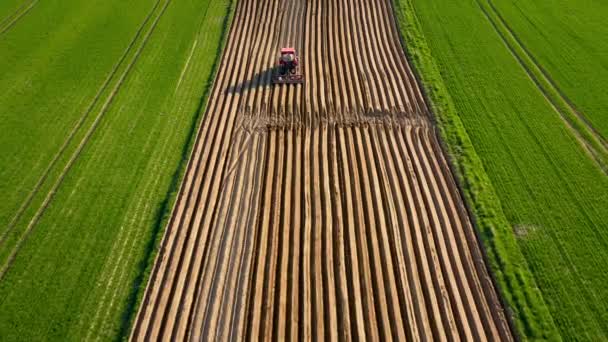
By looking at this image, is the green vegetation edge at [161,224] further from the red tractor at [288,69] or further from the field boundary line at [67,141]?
the field boundary line at [67,141]

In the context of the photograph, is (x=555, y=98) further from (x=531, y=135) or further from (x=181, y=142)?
(x=181, y=142)

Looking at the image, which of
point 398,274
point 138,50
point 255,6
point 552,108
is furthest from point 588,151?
point 138,50

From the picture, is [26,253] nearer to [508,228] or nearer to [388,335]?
[388,335]

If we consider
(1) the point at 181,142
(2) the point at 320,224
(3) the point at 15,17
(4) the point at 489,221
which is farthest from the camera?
(3) the point at 15,17

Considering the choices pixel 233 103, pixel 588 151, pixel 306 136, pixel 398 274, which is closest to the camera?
pixel 398 274

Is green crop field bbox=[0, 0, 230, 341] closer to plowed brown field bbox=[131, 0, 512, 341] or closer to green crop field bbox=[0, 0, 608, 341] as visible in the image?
green crop field bbox=[0, 0, 608, 341]

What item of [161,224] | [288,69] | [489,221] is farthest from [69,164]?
[489,221]

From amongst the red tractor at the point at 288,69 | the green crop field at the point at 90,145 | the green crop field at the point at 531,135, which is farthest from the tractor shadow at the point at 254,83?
the green crop field at the point at 531,135
